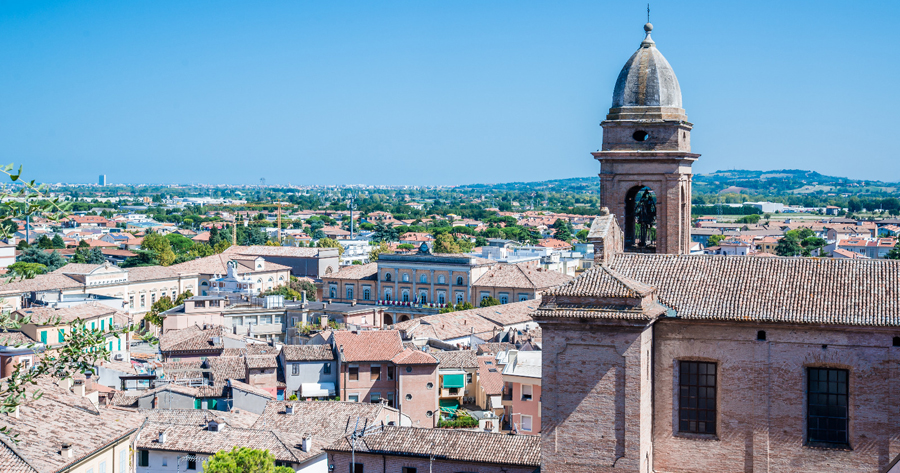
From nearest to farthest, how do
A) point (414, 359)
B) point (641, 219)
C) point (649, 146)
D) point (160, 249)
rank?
point (649, 146)
point (641, 219)
point (414, 359)
point (160, 249)

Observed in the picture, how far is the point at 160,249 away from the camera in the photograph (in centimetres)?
9544

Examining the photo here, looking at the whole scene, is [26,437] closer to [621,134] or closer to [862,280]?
[621,134]

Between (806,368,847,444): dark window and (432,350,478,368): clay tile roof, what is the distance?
882 inches

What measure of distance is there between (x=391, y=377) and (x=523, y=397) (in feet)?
19.4

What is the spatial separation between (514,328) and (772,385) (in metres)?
33.2

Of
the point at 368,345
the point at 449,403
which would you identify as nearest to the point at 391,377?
the point at 368,345

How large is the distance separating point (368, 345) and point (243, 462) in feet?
51.0

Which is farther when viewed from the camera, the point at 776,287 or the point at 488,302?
the point at 488,302

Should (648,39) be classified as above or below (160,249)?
above

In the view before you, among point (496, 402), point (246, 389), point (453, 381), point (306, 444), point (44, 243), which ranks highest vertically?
point (44, 243)

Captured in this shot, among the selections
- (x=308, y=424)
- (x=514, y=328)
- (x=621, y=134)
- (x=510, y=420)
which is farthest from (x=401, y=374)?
(x=621, y=134)

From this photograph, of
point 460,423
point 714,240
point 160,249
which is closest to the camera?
point 460,423

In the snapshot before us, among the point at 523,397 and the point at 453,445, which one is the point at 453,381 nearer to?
the point at 523,397

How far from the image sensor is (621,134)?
65.4 feet
